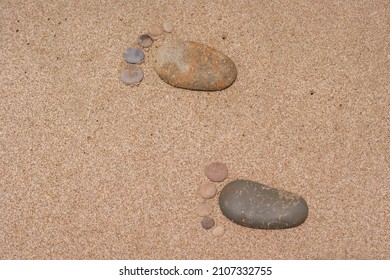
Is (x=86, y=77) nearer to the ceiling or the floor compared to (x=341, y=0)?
nearer to the floor

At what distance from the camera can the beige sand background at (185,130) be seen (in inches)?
77.0

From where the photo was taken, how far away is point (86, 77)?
82.6 inches

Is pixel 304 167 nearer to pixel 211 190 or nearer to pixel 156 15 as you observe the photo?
pixel 211 190

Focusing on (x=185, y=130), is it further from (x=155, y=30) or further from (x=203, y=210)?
(x=155, y=30)

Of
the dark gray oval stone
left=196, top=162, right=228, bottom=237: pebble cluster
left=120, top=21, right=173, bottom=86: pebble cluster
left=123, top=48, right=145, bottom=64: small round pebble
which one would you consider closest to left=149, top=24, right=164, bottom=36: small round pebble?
left=120, top=21, right=173, bottom=86: pebble cluster

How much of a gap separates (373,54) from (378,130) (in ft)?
1.31

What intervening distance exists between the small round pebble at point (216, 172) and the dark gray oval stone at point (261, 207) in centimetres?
7

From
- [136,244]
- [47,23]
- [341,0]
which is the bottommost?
[136,244]

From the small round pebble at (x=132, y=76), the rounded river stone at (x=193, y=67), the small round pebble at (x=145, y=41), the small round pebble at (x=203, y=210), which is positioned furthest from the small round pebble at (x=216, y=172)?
the small round pebble at (x=145, y=41)

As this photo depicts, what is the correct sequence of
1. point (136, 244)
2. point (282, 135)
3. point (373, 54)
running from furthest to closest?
point (373, 54) → point (282, 135) → point (136, 244)

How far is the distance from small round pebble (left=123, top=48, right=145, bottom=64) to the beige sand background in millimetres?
53

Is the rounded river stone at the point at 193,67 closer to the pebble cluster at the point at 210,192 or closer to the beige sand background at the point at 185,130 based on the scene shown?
the beige sand background at the point at 185,130

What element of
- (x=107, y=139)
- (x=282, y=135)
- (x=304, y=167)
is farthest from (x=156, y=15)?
(x=304, y=167)

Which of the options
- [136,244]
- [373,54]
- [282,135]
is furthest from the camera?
[373,54]
